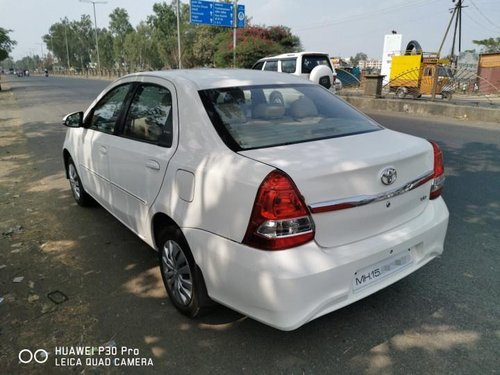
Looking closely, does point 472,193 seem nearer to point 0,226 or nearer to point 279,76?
point 279,76

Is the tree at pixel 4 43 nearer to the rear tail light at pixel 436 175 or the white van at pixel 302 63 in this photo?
the white van at pixel 302 63

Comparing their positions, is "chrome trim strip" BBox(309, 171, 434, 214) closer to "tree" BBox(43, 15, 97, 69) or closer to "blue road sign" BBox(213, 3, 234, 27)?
"blue road sign" BBox(213, 3, 234, 27)

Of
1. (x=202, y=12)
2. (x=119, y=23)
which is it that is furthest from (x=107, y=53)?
(x=202, y=12)

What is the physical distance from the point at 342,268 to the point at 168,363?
1184 millimetres

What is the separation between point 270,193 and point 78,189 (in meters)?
3.66

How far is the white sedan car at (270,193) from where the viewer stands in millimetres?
2217

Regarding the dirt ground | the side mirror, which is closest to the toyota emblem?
the dirt ground

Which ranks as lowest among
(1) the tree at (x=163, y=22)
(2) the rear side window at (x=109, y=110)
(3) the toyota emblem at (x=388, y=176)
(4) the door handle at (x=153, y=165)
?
(4) the door handle at (x=153, y=165)

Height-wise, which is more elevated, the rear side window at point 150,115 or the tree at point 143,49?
the tree at point 143,49

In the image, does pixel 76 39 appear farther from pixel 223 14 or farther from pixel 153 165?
pixel 153 165

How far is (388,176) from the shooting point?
8.07 feet

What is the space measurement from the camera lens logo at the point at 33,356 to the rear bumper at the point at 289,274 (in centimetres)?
111

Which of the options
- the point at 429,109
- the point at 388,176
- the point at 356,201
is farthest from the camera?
the point at 429,109

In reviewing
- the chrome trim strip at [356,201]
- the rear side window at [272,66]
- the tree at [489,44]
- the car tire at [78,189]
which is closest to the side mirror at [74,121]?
the car tire at [78,189]
